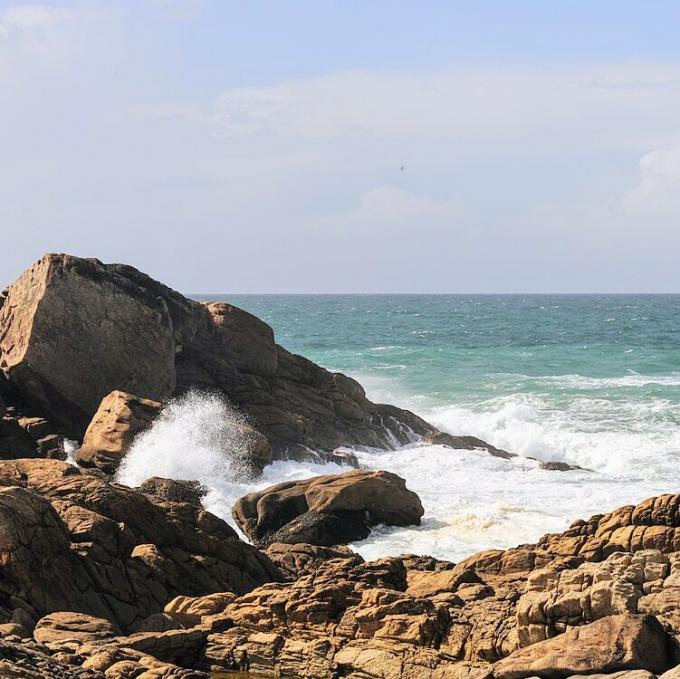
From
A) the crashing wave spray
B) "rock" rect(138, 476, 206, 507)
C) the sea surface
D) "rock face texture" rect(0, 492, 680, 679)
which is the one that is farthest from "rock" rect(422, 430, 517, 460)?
"rock face texture" rect(0, 492, 680, 679)

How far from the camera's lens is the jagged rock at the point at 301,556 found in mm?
17531

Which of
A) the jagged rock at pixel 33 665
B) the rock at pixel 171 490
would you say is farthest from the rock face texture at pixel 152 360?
the jagged rock at pixel 33 665

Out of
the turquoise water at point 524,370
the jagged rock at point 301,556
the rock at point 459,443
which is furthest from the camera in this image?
the turquoise water at point 524,370

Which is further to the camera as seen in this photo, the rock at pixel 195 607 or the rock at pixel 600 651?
the rock at pixel 195 607

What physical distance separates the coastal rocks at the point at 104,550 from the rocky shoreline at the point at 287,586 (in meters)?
0.02

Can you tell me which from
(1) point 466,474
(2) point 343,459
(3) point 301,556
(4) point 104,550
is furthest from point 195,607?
(2) point 343,459

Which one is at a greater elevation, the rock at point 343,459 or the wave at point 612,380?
the wave at point 612,380

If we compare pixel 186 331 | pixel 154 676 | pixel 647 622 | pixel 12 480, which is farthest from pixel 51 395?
pixel 647 622

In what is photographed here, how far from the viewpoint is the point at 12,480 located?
16.1 meters

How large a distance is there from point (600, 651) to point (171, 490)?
13.5 m

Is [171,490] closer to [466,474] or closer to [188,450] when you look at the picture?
[188,450]

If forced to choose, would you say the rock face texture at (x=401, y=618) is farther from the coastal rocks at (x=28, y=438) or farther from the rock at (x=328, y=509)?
the coastal rocks at (x=28, y=438)

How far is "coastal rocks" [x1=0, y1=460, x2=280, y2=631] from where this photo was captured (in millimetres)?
13625

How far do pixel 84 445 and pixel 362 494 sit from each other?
24.9ft
